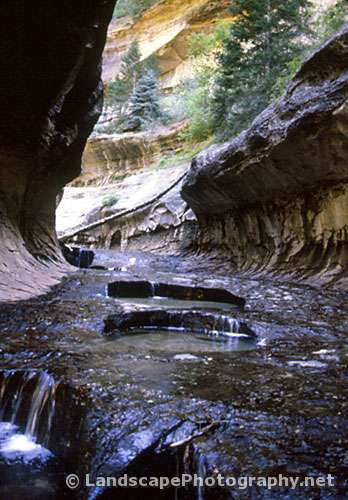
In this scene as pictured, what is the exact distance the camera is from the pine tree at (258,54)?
55.6ft

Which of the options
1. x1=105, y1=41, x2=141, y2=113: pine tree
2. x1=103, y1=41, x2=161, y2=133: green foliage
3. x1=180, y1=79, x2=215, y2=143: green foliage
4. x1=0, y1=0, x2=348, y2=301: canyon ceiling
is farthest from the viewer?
x1=105, y1=41, x2=141, y2=113: pine tree

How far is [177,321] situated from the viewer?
5715 millimetres

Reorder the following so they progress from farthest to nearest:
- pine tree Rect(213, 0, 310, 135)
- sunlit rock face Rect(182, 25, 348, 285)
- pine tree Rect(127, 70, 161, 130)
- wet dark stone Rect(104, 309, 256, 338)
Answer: pine tree Rect(127, 70, 161, 130) < pine tree Rect(213, 0, 310, 135) < sunlit rock face Rect(182, 25, 348, 285) < wet dark stone Rect(104, 309, 256, 338)

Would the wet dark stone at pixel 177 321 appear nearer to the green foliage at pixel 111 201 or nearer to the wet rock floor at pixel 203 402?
the wet rock floor at pixel 203 402

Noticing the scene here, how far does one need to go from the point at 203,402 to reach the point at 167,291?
5571 mm

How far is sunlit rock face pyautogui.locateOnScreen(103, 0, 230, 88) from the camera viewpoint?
37.2 m

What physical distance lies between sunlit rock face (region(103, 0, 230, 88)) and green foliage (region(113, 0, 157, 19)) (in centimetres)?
99

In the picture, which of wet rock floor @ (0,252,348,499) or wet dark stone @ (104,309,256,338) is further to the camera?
wet dark stone @ (104,309,256,338)

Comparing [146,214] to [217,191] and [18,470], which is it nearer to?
[217,191]

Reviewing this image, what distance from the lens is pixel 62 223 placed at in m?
25.5

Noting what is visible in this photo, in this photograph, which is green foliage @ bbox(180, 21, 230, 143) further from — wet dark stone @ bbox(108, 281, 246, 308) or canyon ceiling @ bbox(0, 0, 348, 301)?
wet dark stone @ bbox(108, 281, 246, 308)

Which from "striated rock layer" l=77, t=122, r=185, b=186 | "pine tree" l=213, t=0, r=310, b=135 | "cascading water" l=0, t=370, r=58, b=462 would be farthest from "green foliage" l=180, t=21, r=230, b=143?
"cascading water" l=0, t=370, r=58, b=462

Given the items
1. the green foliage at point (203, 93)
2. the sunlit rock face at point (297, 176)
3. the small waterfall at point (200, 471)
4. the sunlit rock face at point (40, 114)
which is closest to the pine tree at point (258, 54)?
the green foliage at point (203, 93)

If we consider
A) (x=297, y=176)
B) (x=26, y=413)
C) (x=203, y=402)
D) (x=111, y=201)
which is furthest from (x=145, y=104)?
(x=203, y=402)
